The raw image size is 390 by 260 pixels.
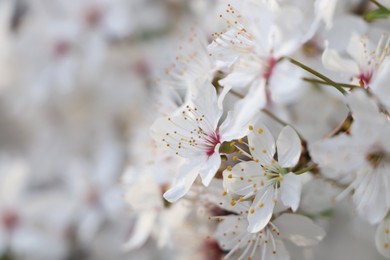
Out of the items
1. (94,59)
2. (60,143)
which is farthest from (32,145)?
(94,59)

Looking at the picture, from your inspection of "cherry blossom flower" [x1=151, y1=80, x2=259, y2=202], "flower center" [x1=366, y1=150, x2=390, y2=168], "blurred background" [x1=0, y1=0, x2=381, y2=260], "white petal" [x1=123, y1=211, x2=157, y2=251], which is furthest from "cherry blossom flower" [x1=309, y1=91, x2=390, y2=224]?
"blurred background" [x1=0, y1=0, x2=381, y2=260]

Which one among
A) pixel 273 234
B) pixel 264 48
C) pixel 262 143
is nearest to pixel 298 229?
pixel 273 234

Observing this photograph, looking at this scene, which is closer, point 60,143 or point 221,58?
point 221,58

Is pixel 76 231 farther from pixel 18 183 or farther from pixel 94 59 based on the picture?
pixel 94 59

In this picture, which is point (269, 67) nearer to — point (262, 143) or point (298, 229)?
point (262, 143)

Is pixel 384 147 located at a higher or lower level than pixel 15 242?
higher

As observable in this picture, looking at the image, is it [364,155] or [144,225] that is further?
[144,225]

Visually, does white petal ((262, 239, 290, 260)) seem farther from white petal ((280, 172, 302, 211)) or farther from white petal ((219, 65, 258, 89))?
white petal ((219, 65, 258, 89))
